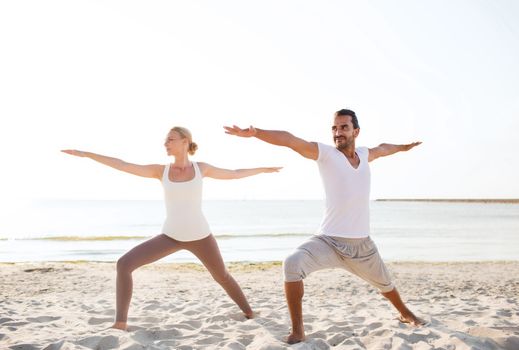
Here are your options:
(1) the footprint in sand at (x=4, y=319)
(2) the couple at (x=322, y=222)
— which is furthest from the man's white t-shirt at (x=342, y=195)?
(1) the footprint in sand at (x=4, y=319)

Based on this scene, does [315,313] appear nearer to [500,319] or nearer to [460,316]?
[460,316]

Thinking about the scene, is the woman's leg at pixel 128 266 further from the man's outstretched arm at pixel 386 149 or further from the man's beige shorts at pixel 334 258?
the man's outstretched arm at pixel 386 149

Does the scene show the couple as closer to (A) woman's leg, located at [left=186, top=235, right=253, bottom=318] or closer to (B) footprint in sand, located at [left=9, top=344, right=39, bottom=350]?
(A) woman's leg, located at [left=186, top=235, right=253, bottom=318]

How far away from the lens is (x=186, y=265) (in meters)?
12.9

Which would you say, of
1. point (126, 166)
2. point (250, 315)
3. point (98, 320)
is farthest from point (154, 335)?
point (126, 166)

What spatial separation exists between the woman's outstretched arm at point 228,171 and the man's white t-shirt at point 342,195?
141 cm

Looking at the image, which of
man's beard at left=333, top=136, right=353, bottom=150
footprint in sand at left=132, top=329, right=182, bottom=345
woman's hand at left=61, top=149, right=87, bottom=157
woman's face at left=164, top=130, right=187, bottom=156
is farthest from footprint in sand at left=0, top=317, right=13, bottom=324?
man's beard at left=333, top=136, right=353, bottom=150

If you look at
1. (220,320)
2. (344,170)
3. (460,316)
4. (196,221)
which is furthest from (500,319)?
(196,221)

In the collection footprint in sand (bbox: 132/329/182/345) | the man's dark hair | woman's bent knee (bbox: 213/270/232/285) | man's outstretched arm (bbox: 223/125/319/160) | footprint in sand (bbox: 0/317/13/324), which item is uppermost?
the man's dark hair

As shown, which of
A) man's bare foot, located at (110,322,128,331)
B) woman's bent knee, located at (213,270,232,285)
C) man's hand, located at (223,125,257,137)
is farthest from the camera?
woman's bent knee, located at (213,270,232,285)

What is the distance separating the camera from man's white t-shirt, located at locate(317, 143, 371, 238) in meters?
4.45

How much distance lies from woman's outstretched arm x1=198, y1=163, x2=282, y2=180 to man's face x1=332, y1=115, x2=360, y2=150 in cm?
135

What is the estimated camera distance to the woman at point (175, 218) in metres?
5.08

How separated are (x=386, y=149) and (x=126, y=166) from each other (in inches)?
109
